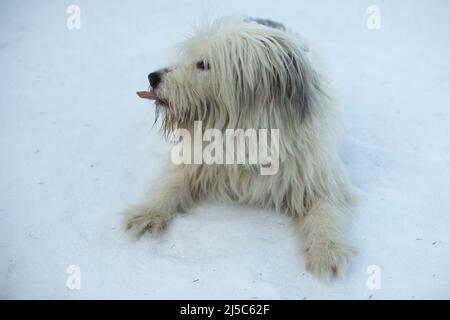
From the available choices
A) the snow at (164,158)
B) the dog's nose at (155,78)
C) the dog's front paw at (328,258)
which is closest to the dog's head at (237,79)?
the dog's nose at (155,78)

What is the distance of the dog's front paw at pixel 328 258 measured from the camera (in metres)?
2.19

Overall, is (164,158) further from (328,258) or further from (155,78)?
(328,258)

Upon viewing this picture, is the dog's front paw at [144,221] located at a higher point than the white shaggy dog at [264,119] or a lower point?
lower

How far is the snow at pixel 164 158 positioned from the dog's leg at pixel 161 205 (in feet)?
0.22

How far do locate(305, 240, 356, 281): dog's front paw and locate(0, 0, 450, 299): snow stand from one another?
0.05m

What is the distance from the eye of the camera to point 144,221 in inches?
97.5

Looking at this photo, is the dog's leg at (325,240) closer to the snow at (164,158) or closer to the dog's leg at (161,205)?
the snow at (164,158)

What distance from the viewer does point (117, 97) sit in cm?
371

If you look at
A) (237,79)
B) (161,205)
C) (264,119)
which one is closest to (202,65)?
(237,79)

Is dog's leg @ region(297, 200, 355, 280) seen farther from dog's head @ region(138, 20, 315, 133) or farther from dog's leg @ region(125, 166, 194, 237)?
dog's leg @ region(125, 166, 194, 237)

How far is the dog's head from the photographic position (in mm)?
2205

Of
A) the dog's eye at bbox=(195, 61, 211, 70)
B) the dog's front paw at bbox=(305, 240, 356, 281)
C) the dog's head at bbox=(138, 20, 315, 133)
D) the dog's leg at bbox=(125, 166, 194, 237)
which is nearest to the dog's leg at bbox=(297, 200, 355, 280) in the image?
the dog's front paw at bbox=(305, 240, 356, 281)
